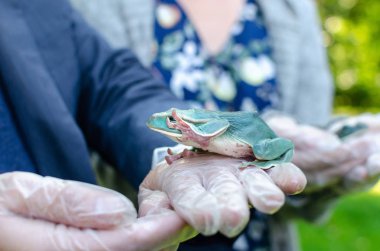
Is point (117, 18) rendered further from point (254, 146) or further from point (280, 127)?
point (254, 146)

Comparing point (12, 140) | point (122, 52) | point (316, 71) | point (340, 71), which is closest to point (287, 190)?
point (12, 140)

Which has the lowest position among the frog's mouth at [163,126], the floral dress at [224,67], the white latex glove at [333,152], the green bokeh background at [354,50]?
the green bokeh background at [354,50]

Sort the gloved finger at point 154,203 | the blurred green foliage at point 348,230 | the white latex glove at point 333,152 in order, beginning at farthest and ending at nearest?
the blurred green foliage at point 348,230
the white latex glove at point 333,152
the gloved finger at point 154,203

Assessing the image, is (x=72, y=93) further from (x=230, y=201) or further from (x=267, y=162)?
(x=230, y=201)

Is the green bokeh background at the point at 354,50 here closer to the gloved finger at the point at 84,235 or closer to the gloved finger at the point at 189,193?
the gloved finger at the point at 189,193

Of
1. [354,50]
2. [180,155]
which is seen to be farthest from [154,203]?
[354,50]

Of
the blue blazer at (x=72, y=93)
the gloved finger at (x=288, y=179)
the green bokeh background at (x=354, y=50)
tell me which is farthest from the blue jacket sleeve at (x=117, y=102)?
the green bokeh background at (x=354, y=50)
